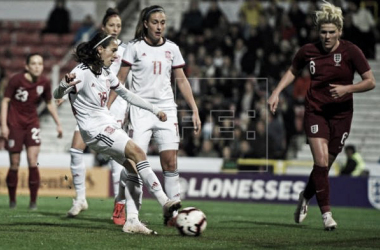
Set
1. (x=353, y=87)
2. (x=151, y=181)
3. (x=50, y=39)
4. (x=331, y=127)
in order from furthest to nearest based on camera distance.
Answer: (x=50, y=39) → (x=331, y=127) → (x=353, y=87) → (x=151, y=181)

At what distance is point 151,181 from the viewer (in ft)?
34.0

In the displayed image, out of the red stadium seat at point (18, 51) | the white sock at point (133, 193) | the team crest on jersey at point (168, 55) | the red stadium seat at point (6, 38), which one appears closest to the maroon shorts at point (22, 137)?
the team crest on jersey at point (168, 55)

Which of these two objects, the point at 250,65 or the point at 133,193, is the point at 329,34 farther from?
the point at 250,65

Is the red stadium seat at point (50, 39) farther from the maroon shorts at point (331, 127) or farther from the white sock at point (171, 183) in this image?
the maroon shorts at point (331, 127)

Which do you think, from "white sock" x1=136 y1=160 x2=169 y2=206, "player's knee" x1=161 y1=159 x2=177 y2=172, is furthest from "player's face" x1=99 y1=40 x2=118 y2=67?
"player's knee" x1=161 y1=159 x2=177 y2=172

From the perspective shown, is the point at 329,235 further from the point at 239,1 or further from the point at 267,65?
the point at 239,1

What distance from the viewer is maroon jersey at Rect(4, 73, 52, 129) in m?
15.3

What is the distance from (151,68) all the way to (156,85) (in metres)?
0.22

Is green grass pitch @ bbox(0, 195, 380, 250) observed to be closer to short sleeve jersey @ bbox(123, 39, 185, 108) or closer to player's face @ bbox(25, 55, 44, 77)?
short sleeve jersey @ bbox(123, 39, 185, 108)

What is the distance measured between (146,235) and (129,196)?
804 mm

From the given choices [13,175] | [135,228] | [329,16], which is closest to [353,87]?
[329,16]

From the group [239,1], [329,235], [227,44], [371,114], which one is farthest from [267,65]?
[329,235]

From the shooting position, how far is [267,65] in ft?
77.8

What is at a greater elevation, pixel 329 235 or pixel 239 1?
pixel 239 1
